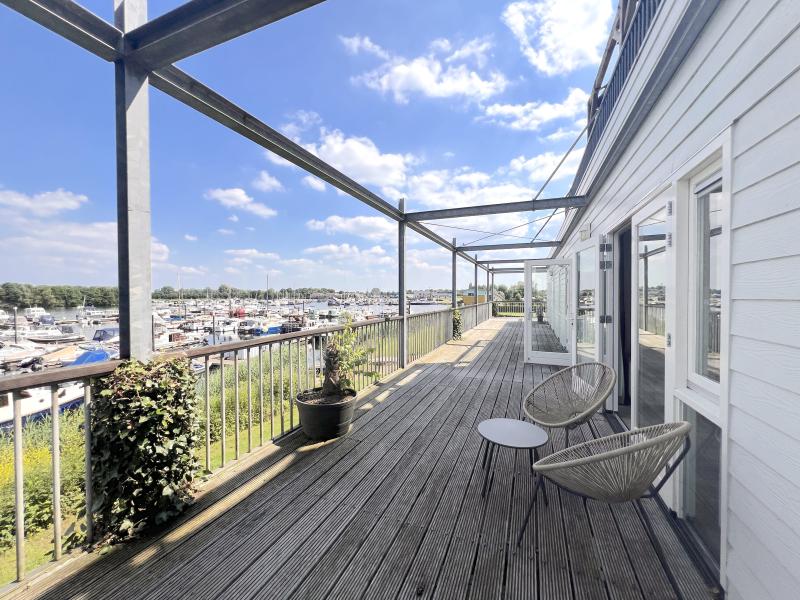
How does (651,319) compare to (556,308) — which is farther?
(556,308)

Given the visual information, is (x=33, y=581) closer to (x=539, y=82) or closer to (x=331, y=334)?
(x=331, y=334)

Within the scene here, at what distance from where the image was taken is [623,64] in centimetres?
302

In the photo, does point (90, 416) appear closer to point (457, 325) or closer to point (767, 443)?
point (767, 443)

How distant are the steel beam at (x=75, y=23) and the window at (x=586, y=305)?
14.7 ft

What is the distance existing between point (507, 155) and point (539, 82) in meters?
1.76

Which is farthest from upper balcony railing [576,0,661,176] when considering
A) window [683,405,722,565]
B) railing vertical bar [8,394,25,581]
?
railing vertical bar [8,394,25,581]

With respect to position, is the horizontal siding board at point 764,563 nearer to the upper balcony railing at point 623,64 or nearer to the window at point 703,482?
the window at point 703,482

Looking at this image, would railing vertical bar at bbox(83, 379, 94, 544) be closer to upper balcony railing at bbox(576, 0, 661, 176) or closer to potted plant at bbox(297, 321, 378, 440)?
potted plant at bbox(297, 321, 378, 440)

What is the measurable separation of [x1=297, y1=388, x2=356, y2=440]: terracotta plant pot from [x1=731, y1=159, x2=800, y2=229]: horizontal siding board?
2.82 meters

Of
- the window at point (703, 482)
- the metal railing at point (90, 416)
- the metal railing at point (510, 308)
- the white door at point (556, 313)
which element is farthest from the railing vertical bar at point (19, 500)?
the metal railing at point (510, 308)

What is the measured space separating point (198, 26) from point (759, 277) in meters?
2.79

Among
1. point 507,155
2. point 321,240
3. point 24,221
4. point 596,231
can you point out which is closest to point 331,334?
point 596,231

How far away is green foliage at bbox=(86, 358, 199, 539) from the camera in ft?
5.57

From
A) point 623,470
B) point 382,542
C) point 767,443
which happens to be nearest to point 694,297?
point 767,443
